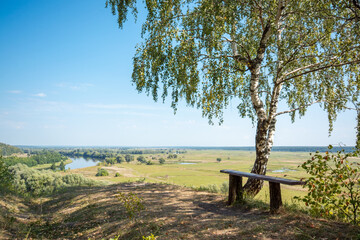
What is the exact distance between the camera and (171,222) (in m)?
5.41

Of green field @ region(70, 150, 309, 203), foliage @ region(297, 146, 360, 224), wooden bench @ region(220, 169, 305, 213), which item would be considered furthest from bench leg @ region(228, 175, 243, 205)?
foliage @ region(297, 146, 360, 224)

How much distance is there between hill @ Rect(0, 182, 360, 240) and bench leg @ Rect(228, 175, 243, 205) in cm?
30

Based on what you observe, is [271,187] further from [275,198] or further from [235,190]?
[235,190]

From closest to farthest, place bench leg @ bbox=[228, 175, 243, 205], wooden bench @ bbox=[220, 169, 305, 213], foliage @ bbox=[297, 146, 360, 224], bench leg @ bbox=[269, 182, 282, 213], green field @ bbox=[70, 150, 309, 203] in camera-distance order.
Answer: foliage @ bbox=[297, 146, 360, 224], wooden bench @ bbox=[220, 169, 305, 213], bench leg @ bbox=[269, 182, 282, 213], bench leg @ bbox=[228, 175, 243, 205], green field @ bbox=[70, 150, 309, 203]

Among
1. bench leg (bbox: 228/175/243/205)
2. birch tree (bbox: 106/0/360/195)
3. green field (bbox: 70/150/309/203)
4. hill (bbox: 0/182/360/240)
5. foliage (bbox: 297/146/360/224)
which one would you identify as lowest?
green field (bbox: 70/150/309/203)

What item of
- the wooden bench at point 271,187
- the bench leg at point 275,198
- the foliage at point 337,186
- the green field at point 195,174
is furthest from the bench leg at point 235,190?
the foliage at point 337,186

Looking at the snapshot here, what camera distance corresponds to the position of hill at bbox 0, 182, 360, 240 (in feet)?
14.3

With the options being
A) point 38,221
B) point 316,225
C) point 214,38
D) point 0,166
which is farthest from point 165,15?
point 0,166

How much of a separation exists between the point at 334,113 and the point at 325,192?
599 centimetres

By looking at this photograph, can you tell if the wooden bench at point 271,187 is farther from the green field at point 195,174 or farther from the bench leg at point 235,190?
the green field at point 195,174

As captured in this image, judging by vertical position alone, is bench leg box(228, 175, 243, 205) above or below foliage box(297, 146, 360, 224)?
below

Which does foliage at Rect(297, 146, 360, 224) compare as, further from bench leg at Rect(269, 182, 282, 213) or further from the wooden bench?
bench leg at Rect(269, 182, 282, 213)

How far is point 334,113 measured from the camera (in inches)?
356

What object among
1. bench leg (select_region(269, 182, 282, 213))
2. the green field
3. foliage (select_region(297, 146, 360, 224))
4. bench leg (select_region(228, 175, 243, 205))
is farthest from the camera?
the green field
